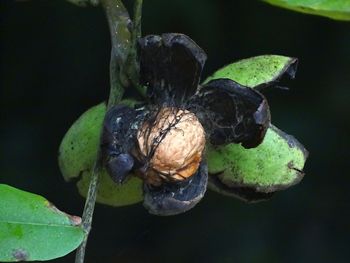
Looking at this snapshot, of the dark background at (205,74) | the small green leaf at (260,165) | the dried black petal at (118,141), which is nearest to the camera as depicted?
the dried black petal at (118,141)

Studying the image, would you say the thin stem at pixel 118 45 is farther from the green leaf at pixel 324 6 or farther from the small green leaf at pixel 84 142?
the green leaf at pixel 324 6

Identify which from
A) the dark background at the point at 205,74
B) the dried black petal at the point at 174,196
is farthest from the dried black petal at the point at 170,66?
the dark background at the point at 205,74

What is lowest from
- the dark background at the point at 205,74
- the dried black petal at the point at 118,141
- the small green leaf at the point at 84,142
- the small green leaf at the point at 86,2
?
the dark background at the point at 205,74

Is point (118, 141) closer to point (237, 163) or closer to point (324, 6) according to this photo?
point (237, 163)

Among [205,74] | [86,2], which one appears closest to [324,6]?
[86,2]

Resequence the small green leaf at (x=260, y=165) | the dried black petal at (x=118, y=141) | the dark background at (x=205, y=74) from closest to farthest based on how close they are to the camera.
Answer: the dried black petal at (x=118, y=141) < the small green leaf at (x=260, y=165) < the dark background at (x=205, y=74)

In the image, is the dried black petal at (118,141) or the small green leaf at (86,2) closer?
the dried black petal at (118,141)
